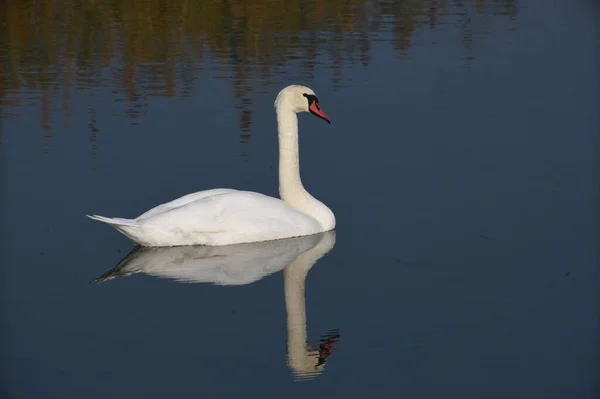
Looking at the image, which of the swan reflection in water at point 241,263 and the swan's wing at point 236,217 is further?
the swan's wing at point 236,217

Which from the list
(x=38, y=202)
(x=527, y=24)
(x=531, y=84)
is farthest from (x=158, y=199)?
(x=527, y=24)

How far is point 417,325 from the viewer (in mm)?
7668

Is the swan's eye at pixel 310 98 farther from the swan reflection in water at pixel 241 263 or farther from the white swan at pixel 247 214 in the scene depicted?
the swan reflection in water at pixel 241 263

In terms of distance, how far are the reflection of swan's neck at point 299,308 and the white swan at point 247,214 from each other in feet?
1.01

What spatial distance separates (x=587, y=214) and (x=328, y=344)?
3.62 metres

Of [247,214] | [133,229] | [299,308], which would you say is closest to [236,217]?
[247,214]

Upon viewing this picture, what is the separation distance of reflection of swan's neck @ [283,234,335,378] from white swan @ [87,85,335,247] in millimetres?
309

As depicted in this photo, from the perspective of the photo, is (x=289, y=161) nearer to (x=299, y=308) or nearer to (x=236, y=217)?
(x=236, y=217)

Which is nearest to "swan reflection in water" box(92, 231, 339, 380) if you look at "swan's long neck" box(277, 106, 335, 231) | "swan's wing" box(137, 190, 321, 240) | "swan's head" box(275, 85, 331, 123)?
"swan's wing" box(137, 190, 321, 240)

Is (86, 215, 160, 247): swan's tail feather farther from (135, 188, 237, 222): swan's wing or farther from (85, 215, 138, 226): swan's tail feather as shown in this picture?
(135, 188, 237, 222): swan's wing

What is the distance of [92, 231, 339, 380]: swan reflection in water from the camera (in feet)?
28.2

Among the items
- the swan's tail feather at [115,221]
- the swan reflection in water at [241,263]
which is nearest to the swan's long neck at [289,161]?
the swan reflection in water at [241,263]

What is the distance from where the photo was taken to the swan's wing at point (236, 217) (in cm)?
940

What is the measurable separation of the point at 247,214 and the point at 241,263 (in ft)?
1.93
